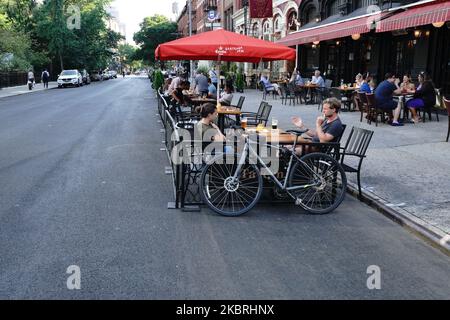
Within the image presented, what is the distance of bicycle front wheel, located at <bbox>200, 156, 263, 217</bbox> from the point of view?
625 cm

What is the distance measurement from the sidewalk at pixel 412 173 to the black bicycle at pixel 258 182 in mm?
867

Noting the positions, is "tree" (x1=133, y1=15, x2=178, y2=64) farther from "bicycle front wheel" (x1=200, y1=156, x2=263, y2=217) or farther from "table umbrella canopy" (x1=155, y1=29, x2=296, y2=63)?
"bicycle front wheel" (x1=200, y1=156, x2=263, y2=217)

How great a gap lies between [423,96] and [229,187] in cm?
1005

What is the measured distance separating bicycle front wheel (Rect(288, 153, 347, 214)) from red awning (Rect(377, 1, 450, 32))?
8.07 metres

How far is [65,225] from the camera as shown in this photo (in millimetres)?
5777

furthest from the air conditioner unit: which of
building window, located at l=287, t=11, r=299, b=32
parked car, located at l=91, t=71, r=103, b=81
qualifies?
parked car, located at l=91, t=71, r=103, b=81

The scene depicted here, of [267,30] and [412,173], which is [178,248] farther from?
[267,30]

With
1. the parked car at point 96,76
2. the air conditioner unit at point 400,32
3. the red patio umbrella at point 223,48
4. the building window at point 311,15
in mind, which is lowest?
the parked car at point 96,76

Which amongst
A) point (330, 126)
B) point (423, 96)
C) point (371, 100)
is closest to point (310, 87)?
point (423, 96)

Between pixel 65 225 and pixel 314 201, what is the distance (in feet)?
11.0

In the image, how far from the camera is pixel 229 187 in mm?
6316

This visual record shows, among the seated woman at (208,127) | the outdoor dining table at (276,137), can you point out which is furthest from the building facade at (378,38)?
the seated woman at (208,127)

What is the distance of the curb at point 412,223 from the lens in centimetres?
529

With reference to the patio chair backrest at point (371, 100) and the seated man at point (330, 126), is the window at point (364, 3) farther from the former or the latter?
the seated man at point (330, 126)
